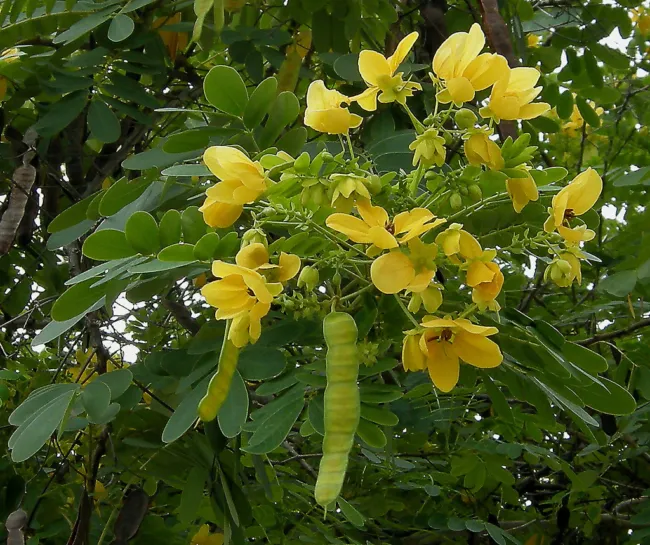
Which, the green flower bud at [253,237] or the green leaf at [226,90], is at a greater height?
the green leaf at [226,90]

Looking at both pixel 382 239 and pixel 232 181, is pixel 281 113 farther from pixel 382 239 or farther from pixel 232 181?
pixel 382 239

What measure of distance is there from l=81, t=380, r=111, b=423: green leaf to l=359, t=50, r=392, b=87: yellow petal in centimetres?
52

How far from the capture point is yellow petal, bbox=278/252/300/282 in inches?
27.5

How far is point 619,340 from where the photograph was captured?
1595 millimetres

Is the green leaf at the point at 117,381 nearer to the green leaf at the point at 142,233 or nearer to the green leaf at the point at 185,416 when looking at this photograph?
the green leaf at the point at 185,416

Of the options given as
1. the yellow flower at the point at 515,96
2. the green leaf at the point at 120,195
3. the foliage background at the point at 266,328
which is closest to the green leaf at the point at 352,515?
the foliage background at the point at 266,328

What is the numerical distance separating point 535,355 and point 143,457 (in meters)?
0.69

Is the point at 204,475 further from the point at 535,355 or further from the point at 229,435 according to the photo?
the point at 535,355

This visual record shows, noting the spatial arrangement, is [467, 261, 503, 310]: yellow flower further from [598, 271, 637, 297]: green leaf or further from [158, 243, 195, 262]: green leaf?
[598, 271, 637, 297]: green leaf

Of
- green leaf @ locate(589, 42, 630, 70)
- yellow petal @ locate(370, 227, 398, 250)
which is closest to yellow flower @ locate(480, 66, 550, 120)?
yellow petal @ locate(370, 227, 398, 250)

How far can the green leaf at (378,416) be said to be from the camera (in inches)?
36.6

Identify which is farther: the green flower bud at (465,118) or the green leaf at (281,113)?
the green leaf at (281,113)

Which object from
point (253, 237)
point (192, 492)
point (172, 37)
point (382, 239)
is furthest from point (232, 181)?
point (172, 37)

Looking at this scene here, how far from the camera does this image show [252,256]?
2.23 feet
